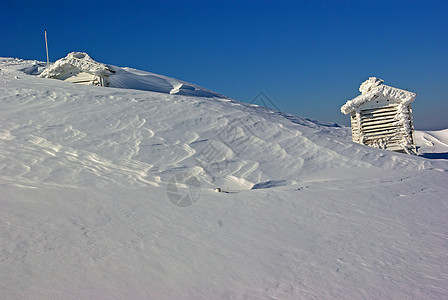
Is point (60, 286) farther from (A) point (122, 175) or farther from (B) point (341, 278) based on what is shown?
(A) point (122, 175)

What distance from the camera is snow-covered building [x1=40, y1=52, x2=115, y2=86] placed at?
13.6 meters

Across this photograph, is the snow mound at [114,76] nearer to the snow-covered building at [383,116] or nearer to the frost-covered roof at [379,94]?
the frost-covered roof at [379,94]

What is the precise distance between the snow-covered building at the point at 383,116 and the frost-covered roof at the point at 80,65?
8767mm

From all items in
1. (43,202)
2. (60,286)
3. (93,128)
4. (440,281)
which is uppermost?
(93,128)

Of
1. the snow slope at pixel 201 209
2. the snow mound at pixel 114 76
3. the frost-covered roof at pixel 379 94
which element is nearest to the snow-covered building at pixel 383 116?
the frost-covered roof at pixel 379 94

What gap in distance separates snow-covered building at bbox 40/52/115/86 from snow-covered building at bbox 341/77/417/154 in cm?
881

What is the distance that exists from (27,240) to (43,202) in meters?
1.13

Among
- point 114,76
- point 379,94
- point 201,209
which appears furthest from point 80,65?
point 379,94

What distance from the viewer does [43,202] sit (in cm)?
495

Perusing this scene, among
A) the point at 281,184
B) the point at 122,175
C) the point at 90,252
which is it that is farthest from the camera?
the point at 281,184

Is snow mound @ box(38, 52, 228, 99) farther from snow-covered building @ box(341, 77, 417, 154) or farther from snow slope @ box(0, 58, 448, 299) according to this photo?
snow-covered building @ box(341, 77, 417, 154)

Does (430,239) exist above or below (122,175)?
below

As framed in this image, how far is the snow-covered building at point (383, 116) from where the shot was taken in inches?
470

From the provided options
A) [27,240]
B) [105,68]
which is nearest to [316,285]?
[27,240]
